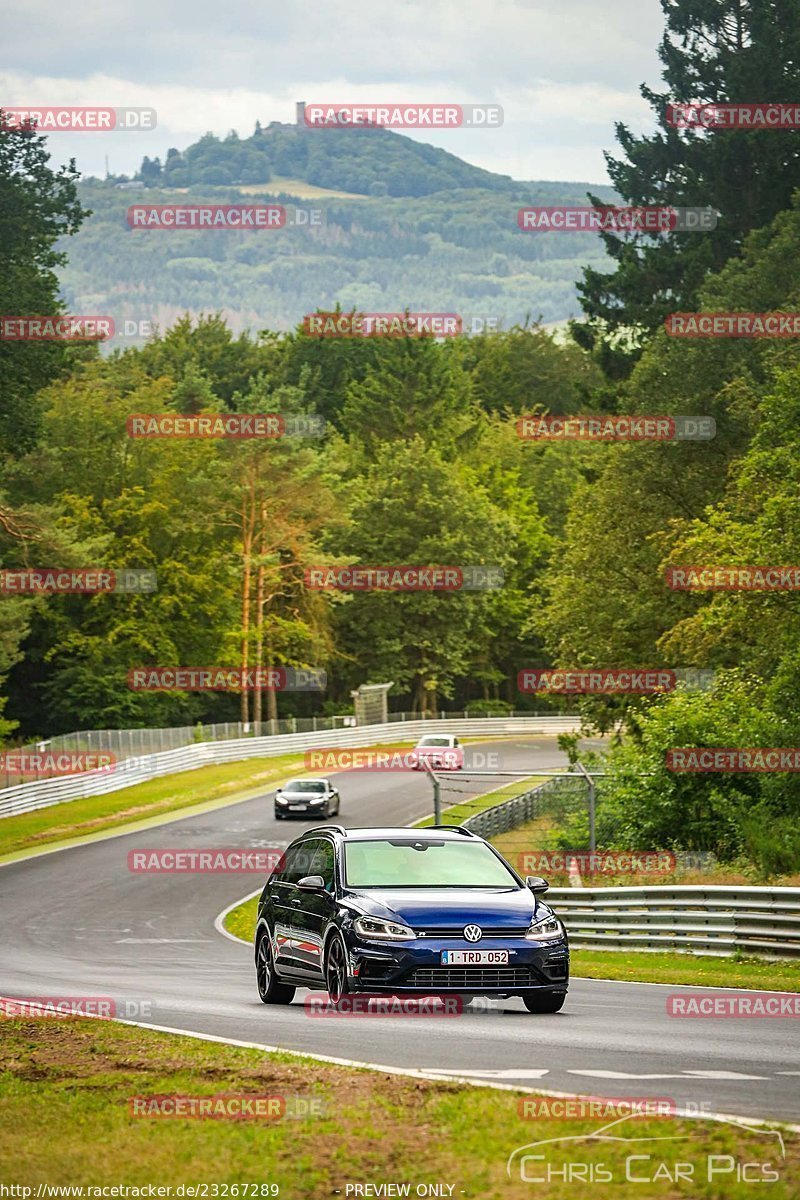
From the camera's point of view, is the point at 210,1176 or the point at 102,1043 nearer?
the point at 210,1176

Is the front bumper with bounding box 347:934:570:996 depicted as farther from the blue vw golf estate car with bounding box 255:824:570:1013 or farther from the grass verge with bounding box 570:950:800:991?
the grass verge with bounding box 570:950:800:991

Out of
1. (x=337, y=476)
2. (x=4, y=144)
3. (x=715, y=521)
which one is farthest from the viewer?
(x=337, y=476)

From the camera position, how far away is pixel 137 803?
58.1m

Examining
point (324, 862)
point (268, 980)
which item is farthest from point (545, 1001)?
point (268, 980)

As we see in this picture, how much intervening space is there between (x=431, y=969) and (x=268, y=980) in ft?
9.20

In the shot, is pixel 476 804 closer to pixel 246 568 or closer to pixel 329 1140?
pixel 246 568

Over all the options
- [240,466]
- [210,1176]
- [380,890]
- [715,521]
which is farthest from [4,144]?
[210,1176]

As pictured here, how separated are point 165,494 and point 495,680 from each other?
29.0m

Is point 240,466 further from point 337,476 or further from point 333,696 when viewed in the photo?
point 333,696

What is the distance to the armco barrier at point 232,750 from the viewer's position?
A: 55.8m

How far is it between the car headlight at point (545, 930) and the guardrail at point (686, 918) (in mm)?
6728

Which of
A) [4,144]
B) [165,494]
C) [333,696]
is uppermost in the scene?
[4,144]

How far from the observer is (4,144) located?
180 feet

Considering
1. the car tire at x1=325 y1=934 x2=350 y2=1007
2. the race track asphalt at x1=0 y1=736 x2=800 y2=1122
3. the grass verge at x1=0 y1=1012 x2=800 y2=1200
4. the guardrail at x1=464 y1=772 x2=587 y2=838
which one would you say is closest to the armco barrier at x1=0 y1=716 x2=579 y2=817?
the race track asphalt at x1=0 y1=736 x2=800 y2=1122
